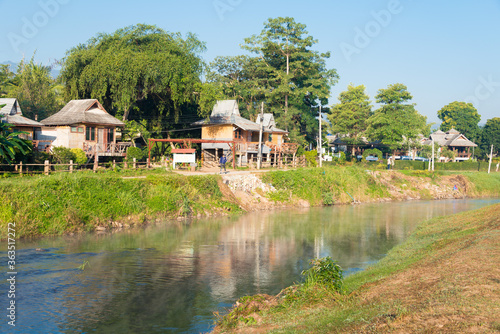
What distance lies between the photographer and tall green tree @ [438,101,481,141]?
415ft

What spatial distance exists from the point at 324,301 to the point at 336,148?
96324mm

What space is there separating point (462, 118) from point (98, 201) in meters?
132

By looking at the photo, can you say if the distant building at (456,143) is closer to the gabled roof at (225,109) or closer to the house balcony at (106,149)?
the gabled roof at (225,109)

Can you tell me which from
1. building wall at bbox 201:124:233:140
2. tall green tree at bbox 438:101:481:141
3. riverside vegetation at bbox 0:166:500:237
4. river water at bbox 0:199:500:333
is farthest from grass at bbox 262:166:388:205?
tall green tree at bbox 438:101:481:141

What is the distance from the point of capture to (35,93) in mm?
58500

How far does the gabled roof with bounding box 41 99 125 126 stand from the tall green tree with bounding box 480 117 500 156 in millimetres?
95799

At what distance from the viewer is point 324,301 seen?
40.5 feet

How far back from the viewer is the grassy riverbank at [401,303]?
29.7 ft

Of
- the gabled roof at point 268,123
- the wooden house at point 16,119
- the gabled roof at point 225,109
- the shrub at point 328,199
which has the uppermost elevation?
the gabled roof at point 225,109

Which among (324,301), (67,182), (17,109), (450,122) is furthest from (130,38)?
(450,122)

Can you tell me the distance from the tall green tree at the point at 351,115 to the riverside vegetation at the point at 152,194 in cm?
3657

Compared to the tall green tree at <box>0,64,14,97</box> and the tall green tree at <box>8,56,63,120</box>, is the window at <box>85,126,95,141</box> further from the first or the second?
the tall green tree at <box>0,64,14,97</box>

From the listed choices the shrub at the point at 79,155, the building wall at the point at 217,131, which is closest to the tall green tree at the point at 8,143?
the shrub at the point at 79,155

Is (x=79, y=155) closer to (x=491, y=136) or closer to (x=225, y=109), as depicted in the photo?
(x=225, y=109)
